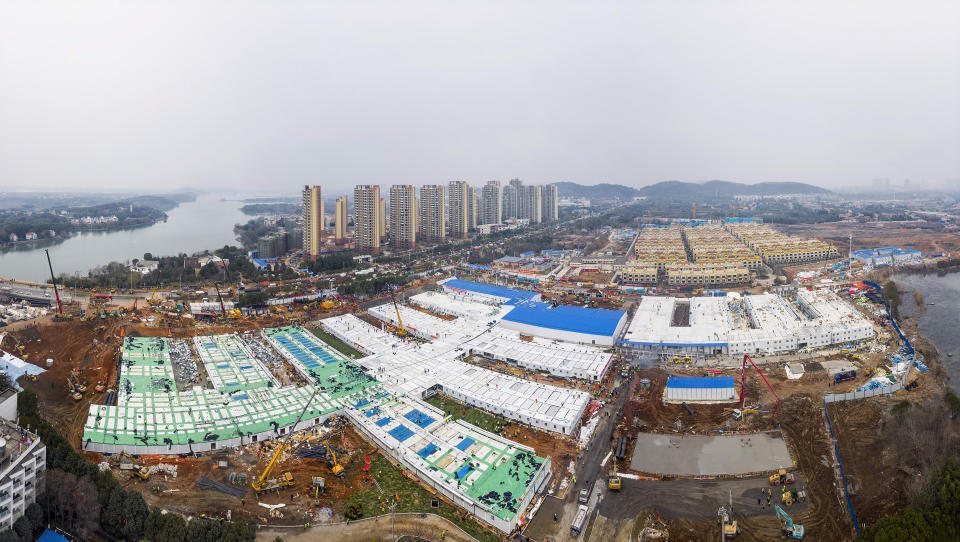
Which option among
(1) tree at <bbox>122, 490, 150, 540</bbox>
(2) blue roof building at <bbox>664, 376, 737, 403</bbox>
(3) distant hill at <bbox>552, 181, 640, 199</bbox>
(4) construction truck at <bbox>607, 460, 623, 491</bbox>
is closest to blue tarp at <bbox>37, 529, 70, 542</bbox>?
(1) tree at <bbox>122, 490, 150, 540</bbox>

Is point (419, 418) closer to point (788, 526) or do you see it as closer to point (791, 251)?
point (788, 526)

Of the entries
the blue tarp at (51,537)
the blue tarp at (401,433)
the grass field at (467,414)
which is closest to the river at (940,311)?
the grass field at (467,414)

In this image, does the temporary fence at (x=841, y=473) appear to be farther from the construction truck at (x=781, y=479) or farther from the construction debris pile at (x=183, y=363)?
the construction debris pile at (x=183, y=363)

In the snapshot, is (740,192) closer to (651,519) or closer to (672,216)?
(672,216)

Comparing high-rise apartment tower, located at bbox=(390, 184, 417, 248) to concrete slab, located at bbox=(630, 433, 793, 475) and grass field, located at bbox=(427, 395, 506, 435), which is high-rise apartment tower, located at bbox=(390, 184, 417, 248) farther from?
A: concrete slab, located at bbox=(630, 433, 793, 475)

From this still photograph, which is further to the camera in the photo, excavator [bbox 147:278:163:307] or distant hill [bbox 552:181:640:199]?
distant hill [bbox 552:181:640:199]
